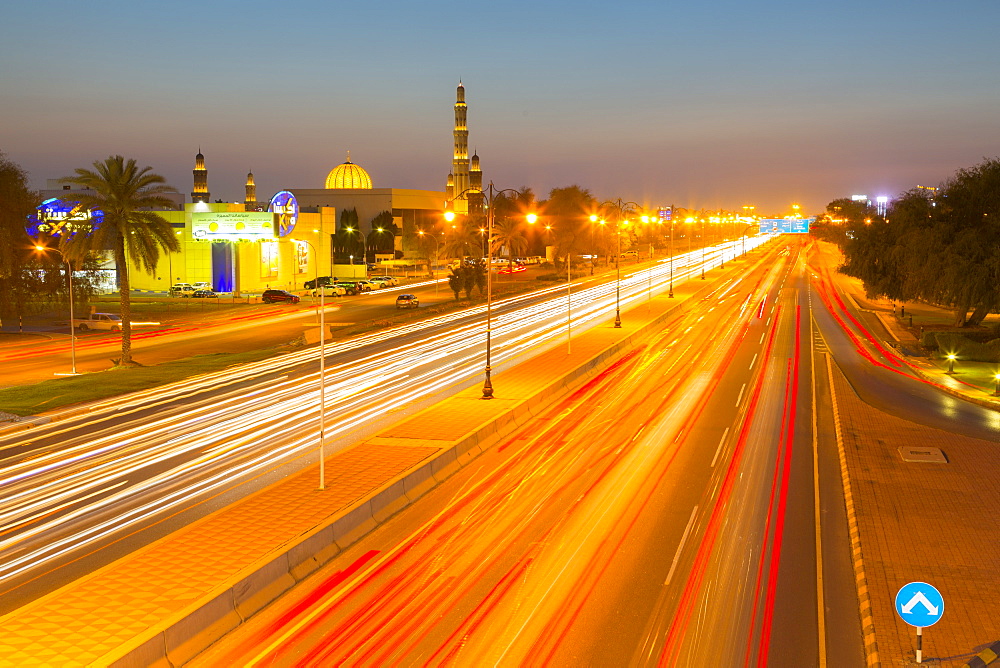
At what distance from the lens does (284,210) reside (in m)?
75.4

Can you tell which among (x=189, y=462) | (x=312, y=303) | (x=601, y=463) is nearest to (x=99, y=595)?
(x=189, y=462)

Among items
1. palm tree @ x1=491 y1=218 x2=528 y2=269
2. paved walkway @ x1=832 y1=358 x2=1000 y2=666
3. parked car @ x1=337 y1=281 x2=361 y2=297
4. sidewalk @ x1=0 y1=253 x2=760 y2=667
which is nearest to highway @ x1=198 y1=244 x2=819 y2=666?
sidewalk @ x1=0 y1=253 x2=760 y2=667

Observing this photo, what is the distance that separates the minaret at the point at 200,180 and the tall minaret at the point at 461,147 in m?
41.4

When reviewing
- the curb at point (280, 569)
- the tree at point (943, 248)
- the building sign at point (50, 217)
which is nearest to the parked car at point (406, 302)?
the building sign at point (50, 217)

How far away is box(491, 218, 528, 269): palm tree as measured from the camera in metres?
104

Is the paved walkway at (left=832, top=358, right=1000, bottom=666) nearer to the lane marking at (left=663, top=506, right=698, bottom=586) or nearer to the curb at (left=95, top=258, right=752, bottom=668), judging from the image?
the lane marking at (left=663, top=506, right=698, bottom=586)

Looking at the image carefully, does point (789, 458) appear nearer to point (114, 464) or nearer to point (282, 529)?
point (282, 529)

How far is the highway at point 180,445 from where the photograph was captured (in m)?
13.8

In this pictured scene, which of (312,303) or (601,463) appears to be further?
(312,303)

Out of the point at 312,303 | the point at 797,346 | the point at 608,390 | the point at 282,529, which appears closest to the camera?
the point at 282,529

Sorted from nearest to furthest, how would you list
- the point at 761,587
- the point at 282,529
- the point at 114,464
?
1. the point at 761,587
2. the point at 282,529
3. the point at 114,464

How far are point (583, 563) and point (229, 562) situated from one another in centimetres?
526

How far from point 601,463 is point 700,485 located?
2421 millimetres

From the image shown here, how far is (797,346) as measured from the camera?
4050 centimetres
